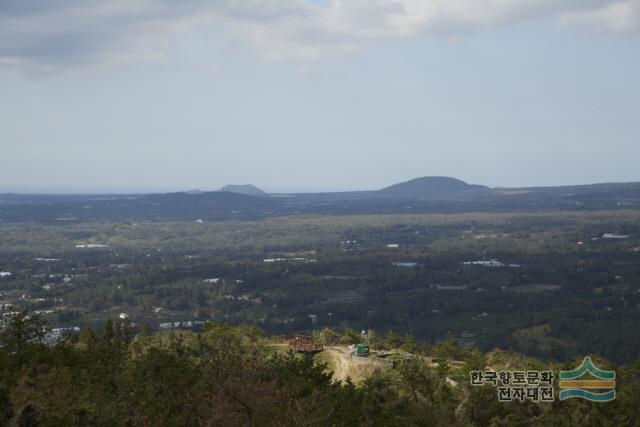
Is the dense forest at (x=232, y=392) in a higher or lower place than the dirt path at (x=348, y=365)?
higher

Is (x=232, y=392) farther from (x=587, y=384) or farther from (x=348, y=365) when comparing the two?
(x=348, y=365)

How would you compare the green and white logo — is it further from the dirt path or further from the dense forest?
the dirt path

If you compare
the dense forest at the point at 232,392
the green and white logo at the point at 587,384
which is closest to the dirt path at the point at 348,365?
the dense forest at the point at 232,392

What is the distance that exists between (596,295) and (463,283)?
27209 mm

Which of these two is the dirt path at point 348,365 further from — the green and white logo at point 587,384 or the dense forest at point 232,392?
the green and white logo at point 587,384

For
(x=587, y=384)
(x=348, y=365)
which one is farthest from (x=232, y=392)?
(x=348, y=365)

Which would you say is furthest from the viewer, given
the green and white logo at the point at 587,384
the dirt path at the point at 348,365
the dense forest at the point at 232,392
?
the dirt path at the point at 348,365

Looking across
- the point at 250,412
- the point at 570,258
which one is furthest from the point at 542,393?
the point at 570,258

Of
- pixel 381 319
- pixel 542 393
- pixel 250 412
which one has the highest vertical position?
pixel 250 412

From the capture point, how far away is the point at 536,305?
394 feet

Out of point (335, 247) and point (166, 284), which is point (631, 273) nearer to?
point (335, 247)

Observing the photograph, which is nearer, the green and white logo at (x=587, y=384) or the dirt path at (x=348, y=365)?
the green and white logo at (x=587, y=384)

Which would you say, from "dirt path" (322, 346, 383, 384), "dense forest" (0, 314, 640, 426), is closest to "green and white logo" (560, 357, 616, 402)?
"dense forest" (0, 314, 640, 426)

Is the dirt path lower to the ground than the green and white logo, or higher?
lower
